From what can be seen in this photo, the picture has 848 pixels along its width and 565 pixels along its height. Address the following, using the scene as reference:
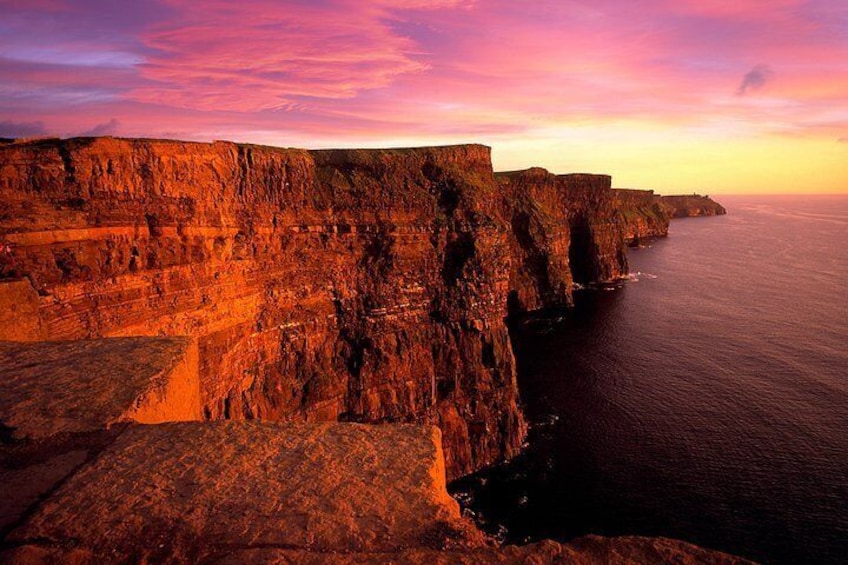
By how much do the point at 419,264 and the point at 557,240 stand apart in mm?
60779

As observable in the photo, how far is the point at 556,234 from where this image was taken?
296 feet

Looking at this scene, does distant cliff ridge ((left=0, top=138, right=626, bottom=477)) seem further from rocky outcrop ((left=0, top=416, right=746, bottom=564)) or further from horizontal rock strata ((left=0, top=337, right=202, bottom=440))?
rocky outcrop ((left=0, top=416, right=746, bottom=564))

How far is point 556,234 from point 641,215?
10783cm

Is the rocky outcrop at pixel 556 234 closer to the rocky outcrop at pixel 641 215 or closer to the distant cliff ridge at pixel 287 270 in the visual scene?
the distant cliff ridge at pixel 287 270

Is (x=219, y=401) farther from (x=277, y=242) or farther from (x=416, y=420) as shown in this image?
(x=416, y=420)

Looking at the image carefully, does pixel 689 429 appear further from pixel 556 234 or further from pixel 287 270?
pixel 556 234

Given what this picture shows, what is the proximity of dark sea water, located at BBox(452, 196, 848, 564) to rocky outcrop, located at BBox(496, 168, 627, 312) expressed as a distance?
29.8 ft

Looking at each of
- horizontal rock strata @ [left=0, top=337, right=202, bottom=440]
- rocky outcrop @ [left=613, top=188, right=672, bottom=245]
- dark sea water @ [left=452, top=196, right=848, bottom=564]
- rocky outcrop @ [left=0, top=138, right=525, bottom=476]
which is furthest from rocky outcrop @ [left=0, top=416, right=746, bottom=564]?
rocky outcrop @ [left=613, top=188, right=672, bottom=245]

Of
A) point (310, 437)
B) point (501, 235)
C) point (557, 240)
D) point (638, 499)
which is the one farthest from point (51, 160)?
point (557, 240)

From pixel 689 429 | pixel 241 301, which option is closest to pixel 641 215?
pixel 689 429

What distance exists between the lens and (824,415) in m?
43.3

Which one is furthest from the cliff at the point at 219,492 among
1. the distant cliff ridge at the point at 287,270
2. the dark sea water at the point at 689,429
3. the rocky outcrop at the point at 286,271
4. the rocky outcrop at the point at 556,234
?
the rocky outcrop at the point at 556,234

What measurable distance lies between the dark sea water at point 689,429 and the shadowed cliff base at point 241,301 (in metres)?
6.21

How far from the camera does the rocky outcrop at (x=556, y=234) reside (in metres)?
87.4
